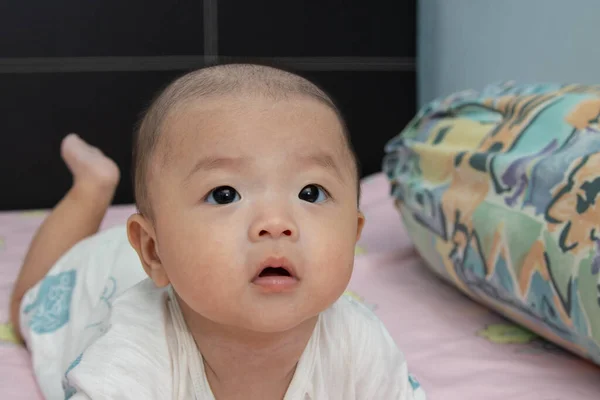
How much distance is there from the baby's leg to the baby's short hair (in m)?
0.50

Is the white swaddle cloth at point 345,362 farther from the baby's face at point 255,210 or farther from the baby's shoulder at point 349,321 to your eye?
the baby's face at point 255,210

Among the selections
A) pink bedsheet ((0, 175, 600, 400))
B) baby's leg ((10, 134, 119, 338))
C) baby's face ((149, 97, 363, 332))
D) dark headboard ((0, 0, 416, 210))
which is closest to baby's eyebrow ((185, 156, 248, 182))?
baby's face ((149, 97, 363, 332))

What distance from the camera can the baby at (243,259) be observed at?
66cm

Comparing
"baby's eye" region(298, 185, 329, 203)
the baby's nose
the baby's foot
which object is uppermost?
"baby's eye" region(298, 185, 329, 203)

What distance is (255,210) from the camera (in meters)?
0.67

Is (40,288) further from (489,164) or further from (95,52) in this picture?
(95,52)

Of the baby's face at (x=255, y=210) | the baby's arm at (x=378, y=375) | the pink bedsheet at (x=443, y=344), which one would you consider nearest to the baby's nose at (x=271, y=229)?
the baby's face at (x=255, y=210)

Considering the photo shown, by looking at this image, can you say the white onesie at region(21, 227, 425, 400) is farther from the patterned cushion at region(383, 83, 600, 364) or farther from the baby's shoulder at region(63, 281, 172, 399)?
the patterned cushion at region(383, 83, 600, 364)

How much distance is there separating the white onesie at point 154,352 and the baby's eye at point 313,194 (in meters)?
0.19

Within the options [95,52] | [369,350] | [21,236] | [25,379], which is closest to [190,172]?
[369,350]

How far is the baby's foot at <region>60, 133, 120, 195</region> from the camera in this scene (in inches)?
52.2

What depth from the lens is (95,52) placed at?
2.28m

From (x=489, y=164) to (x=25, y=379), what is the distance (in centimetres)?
79

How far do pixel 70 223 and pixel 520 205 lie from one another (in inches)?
30.3
